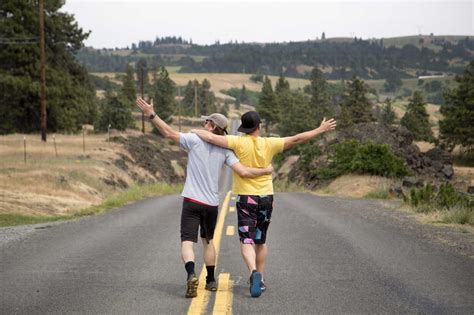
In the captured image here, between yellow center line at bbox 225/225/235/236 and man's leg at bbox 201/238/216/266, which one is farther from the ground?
man's leg at bbox 201/238/216/266

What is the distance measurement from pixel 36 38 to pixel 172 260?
47216mm

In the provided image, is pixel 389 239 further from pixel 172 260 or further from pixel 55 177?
pixel 55 177

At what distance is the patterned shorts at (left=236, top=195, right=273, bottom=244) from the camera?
23.6ft

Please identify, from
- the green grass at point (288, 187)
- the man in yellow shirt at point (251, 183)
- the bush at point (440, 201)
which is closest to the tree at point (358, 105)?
the green grass at point (288, 187)

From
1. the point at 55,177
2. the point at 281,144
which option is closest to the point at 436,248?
the point at 281,144

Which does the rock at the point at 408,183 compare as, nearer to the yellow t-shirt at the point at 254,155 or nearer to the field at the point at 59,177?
the field at the point at 59,177

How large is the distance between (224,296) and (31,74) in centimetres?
4983

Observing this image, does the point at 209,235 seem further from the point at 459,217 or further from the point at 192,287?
the point at 459,217

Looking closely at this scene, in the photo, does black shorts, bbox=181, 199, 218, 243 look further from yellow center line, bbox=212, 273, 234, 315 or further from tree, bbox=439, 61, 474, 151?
tree, bbox=439, 61, 474, 151

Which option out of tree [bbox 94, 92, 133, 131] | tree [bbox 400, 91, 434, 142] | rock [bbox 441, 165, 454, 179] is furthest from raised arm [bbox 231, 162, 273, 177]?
tree [bbox 400, 91, 434, 142]

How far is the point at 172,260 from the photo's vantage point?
9656mm

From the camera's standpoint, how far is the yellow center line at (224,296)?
21.5 ft

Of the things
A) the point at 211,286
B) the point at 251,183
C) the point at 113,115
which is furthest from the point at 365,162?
the point at 113,115

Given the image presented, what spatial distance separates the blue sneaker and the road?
89 millimetres
